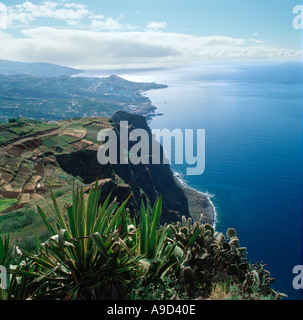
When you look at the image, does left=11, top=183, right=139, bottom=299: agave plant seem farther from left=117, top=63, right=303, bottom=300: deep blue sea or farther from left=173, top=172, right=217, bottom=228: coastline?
left=173, top=172, right=217, bottom=228: coastline

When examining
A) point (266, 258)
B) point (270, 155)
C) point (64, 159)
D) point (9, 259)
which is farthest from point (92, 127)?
point (270, 155)

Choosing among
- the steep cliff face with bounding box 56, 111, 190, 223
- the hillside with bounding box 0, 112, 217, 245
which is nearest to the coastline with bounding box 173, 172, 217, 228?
the steep cliff face with bounding box 56, 111, 190, 223

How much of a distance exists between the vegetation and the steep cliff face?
60.9 ft

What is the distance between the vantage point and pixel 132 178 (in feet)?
169

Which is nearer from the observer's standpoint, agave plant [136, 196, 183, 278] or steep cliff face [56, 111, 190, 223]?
agave plant [136, 196, 183, 278]

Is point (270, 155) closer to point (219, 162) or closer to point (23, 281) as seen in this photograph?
point (219, 162)

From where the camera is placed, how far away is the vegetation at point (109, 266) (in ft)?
10.3

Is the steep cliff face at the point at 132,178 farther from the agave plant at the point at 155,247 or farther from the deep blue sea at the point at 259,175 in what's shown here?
the agave plant at the point at 155,247

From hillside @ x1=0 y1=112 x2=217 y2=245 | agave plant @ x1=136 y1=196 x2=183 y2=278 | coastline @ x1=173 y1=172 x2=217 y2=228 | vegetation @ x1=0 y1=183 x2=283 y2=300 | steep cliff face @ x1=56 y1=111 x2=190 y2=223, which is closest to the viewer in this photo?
vegetation @ x1=0 y1=183 x2=283 y2=300

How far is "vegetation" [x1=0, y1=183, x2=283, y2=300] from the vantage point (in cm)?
313

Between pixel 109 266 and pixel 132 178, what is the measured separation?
159 ft

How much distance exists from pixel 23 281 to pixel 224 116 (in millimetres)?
138311

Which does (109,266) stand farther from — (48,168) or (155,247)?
(48,168)
